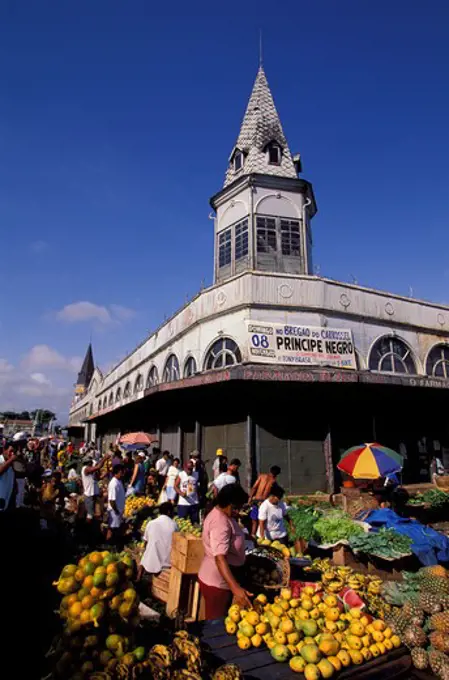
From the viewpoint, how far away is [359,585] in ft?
18.1

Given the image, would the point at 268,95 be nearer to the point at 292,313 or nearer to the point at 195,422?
the point at 292,313

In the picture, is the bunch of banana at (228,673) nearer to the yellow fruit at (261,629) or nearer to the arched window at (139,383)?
the yellow fruit at (261,629)

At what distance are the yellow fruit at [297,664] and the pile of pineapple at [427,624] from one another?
1.62 meters

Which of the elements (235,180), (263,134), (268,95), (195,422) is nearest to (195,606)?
(195,422)

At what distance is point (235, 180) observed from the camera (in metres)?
19.2

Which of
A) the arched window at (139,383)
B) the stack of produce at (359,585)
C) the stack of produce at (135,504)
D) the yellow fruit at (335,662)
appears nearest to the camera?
the yellow fruit at (335,662)

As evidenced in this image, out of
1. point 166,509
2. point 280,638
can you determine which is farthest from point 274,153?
point 280,638

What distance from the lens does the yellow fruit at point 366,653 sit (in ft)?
11.4

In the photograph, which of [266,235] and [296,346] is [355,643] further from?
[266,235]

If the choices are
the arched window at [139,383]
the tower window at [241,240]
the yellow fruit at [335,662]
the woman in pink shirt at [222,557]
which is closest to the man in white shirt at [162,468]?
the tower window at [241,240]

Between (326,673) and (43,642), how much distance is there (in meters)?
3.09

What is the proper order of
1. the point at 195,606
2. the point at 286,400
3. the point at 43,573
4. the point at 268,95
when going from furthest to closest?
the point at 268,95, the point at 286,400, the point at 43,573, the point at 195,606

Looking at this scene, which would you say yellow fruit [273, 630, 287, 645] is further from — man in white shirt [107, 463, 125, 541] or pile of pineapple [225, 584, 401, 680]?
man in white shirt [107, 463, 125, 541]

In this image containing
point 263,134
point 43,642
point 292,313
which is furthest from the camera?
point 263,134
